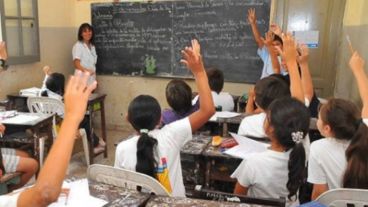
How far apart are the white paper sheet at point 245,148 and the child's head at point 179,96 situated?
0.53 metres

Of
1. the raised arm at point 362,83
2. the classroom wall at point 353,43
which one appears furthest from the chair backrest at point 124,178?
the classroom wall at point 353,43

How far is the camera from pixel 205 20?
4273mm

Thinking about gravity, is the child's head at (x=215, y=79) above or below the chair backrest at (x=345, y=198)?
above

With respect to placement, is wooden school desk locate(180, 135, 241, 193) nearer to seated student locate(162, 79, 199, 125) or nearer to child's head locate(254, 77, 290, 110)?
seated student locate(162, 79, 199, 125)

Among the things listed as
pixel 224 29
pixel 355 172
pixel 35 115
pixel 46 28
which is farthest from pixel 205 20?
pixel 355 172

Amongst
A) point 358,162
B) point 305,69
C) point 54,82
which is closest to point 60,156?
point 358,162

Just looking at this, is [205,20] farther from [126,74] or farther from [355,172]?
[355,172]

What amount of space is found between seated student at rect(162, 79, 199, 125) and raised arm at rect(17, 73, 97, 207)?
4.20ft

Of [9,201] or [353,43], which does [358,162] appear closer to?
[9,201]

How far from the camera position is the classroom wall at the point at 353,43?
2791 millimetres

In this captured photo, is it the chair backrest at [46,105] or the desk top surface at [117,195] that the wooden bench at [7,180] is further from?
the desk top surface at [117,195]

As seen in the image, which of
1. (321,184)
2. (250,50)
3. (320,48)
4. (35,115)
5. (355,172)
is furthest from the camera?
(250,50)

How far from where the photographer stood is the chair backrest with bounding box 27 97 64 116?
3139mm

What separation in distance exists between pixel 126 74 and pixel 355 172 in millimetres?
3898
